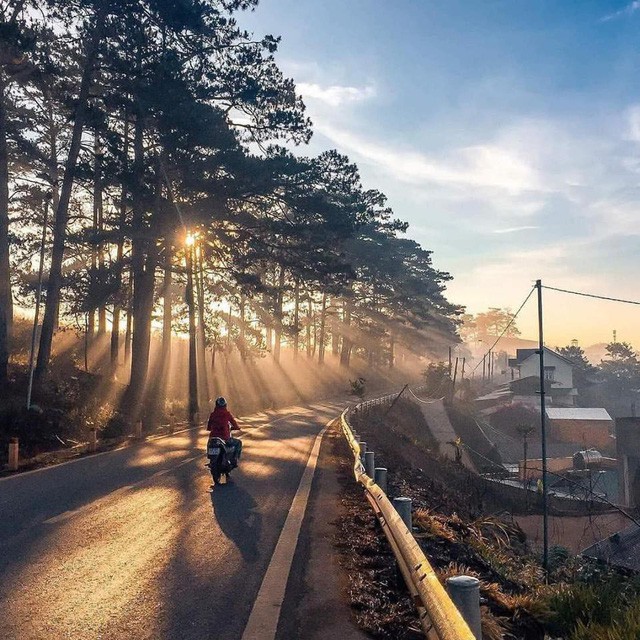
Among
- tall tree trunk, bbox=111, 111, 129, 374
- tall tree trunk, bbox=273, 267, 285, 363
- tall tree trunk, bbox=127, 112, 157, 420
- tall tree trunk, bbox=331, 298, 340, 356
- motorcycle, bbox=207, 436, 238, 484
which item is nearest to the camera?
motorcycle, bbox=207, 436, 238, 484

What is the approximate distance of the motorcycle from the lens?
12078 mm

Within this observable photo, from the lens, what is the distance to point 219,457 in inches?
476

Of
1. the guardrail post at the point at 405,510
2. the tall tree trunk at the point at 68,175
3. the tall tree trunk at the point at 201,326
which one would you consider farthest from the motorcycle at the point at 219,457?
the tall tree trunk at the point at 201,326

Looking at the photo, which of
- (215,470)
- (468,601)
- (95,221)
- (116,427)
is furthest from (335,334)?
(468,601)

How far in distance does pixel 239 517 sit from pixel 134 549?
2.31 m

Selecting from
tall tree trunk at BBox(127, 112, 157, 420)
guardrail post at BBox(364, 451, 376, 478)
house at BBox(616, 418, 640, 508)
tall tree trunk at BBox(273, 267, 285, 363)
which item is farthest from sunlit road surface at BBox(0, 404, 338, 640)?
house at BBox(616, 418, 640, 508)

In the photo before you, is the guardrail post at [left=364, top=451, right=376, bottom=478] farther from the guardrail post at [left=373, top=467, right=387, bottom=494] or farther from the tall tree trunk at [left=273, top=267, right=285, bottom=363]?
the tall tree trunk at [left=273, top=267, right=285, bottom=363]

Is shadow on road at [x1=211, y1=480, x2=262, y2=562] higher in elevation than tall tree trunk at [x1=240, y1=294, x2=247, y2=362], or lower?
lower

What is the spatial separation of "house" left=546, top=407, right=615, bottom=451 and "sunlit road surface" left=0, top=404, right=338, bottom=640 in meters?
51.7

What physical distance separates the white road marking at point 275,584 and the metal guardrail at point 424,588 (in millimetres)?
1096

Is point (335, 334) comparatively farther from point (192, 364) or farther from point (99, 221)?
point (192, 364)

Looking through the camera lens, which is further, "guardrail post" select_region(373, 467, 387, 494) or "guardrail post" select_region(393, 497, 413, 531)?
"guardrail post" select_region(373, 467, 387, 494)

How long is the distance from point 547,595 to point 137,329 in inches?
892

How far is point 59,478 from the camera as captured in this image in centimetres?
1222
